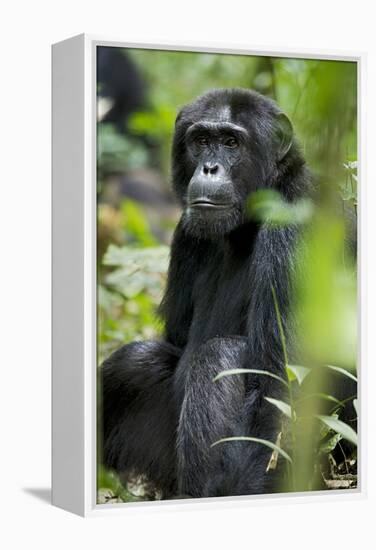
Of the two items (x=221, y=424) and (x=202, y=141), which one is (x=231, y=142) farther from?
(x=221, y=424)

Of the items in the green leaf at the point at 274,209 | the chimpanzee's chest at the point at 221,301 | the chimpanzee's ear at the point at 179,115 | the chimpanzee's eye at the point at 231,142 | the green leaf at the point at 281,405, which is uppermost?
the chimpanzee's ear at the point at 179,115

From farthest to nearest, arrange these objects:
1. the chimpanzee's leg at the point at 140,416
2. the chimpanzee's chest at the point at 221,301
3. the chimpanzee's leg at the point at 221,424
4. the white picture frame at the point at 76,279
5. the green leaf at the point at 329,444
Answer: the green leaf at the point at 329,444 → the chimpanzee's chest at the point at 221,301 → the chimpanzee's leg at the point at 140,416 → the chimpanzee's leg at the point at 221,424 → the white picture frame at the point at 76,279

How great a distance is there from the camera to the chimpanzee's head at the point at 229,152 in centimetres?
475

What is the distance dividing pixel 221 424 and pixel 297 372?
445mm

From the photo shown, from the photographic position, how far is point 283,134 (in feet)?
16.0

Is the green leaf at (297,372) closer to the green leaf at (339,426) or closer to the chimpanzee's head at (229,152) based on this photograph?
the green leaf at (339,426)

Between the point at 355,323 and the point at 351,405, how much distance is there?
0.45 metres

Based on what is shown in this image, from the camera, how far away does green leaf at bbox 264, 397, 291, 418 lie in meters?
4.55

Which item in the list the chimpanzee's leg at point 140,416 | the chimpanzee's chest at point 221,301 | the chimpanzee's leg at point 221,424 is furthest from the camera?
the chimpanzee's chest at point 221,301

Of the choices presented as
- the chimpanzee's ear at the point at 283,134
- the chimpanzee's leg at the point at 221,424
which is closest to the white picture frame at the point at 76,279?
the chimpanzee's leg at the point at 221,424

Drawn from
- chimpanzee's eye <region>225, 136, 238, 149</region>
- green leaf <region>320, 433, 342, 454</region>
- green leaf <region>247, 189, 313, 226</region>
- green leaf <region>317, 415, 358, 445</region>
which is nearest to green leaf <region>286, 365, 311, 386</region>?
green leaf <region>317, 415, 358, 445</region>

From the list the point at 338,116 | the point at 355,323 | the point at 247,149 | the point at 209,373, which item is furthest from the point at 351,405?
the point at 338,116

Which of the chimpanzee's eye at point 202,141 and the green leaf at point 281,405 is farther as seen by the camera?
the chimpanzee's eye at point 202,141

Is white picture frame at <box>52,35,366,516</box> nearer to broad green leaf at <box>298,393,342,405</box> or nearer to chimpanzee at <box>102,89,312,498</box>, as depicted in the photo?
chimpanzee at <box>102,89,312,498</box>
